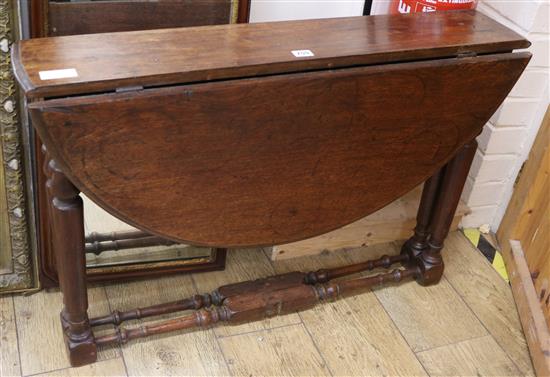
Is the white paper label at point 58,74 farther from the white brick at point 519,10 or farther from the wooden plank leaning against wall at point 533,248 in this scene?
the wooden plank leaning against wall at point 533,248

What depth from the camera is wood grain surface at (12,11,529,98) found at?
133 cm

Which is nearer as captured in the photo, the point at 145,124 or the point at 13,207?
the point at 145,124

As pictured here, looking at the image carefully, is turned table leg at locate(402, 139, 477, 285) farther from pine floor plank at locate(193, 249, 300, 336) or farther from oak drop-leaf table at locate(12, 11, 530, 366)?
pine floor plank at locate(193, 249, 300, 336)

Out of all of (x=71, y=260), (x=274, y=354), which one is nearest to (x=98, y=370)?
(x=71, y=260)

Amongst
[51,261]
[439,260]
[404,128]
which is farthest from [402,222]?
[51,261]

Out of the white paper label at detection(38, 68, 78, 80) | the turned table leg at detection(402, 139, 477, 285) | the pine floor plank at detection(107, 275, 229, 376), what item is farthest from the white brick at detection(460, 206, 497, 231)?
the white paper label at detection(38, 68, 78, 80)

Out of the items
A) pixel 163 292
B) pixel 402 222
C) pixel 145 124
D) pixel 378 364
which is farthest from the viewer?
pixel 402 222

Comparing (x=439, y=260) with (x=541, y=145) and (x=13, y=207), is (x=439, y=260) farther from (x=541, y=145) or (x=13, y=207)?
(x=13, y=207)

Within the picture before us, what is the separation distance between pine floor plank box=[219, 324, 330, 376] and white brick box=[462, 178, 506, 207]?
2.46 feet

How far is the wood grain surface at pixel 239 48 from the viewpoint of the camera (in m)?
1.33

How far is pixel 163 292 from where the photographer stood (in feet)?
6.57

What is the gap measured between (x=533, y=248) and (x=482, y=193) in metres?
0.28

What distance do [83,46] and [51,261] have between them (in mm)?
678

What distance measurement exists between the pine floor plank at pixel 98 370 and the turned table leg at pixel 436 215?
2.92 feet
